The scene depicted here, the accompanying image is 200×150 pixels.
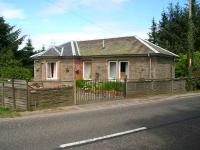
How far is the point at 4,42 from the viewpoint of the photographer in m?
43.6

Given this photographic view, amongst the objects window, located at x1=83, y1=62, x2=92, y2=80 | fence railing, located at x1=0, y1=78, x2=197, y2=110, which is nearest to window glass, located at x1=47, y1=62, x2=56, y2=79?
window, located at x1=83, y1=62, x2=92, y2=80

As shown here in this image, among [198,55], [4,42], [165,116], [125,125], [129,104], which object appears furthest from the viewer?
[4,42]

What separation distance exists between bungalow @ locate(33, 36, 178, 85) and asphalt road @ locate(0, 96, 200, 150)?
43.2 feet

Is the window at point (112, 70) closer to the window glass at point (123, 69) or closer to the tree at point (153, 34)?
the window glass at point (123, 69)

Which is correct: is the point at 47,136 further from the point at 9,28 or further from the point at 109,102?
the point at 9,28

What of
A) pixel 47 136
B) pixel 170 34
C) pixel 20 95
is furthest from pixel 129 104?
pixel 170 34

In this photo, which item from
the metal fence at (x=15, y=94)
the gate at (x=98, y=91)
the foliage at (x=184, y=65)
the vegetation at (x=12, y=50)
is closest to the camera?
the metal fence at (x=15, y=94)

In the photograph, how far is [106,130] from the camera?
9898 mm

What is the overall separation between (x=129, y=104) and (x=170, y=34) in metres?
35.9

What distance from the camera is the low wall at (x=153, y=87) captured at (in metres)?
20.4

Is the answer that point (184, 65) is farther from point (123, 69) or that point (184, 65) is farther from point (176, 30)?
point (176, 30)

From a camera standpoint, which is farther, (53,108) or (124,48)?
(124,48)

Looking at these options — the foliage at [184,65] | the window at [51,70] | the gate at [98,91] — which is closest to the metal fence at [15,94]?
the gate at [98,91]

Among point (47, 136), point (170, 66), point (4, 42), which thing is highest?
point (4, 42)
